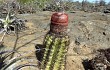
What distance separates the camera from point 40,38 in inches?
348

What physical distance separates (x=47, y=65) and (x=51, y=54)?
0.22 m

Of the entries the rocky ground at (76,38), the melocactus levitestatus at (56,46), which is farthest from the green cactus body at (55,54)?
the rocky ground at (76,38)

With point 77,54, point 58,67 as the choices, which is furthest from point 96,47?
point 58,67

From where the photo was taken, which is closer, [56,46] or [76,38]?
[56,46]

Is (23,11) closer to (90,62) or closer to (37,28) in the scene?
(37,28)

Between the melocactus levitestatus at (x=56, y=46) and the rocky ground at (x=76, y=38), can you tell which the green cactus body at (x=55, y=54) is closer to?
the melocactus levitestatus at (x=56, y=46)

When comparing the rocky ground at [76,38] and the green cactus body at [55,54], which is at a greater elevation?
the green cactus body at [55,54]

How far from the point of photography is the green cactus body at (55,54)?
6629 mm

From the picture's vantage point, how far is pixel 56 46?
661 centimetres

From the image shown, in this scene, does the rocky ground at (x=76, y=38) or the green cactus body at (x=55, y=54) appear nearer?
the green cactus body at (x=55, y=54)

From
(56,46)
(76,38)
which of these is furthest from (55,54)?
(76,38)

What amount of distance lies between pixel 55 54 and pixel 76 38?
2476 millimetres

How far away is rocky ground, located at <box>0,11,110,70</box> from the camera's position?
7.94 metres

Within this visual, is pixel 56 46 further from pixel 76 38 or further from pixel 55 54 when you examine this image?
pixel 76 38
